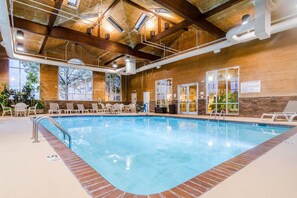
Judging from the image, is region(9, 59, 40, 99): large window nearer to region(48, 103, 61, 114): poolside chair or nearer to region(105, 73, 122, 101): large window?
region(48, 103, 61, 114): poolside chair

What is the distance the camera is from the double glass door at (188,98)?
35.4 ft

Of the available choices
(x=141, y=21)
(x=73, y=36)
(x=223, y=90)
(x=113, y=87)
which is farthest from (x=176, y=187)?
(x=113, y=87)

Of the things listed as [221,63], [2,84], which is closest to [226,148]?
[221,63]

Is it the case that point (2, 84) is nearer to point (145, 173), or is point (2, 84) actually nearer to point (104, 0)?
point (104, 0)

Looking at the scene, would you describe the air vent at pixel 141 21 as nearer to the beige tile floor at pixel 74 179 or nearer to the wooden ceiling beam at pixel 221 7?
the wooden ceiling beam at pixel 221 7

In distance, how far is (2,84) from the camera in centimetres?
1001

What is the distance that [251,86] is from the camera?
799 cm

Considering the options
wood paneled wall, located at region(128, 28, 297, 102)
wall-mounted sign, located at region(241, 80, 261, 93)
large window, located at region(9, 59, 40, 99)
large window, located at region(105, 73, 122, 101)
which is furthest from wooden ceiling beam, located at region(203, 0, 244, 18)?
large window, located at region(9, 59, 40, 99)

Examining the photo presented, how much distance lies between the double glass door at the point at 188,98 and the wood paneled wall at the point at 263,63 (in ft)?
1.70

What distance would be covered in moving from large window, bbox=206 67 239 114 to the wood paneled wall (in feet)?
1.05

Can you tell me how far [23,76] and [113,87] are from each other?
6.86m

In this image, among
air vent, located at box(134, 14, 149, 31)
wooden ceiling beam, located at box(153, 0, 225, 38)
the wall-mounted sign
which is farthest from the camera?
air vent, located at box(134, 14, 149, 31)

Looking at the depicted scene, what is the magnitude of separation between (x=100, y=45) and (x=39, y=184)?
862 centimetres

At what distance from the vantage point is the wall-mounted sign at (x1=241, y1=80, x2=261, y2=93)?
773cm
